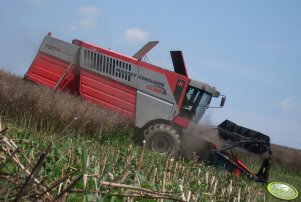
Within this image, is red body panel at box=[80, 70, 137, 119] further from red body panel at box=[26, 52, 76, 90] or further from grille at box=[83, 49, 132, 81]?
red body panel at box=[26, 52, 76, 90]

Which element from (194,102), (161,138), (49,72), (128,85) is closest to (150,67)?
(128,85)

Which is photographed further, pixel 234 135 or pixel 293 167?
pixel 293 167

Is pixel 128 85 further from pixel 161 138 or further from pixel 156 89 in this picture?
pixel 161 138

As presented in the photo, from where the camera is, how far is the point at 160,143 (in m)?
17.3

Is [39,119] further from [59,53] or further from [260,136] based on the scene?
[260,136]

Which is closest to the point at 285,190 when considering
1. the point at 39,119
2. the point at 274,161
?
the point at 39,119

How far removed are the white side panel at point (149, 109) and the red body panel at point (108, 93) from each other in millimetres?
178

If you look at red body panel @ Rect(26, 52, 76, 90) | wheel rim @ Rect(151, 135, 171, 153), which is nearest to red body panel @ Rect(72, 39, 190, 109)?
red body panel @ Rect(26, 52, 76, 90)

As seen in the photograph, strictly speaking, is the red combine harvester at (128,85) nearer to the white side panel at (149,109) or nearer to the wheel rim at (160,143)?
the white side panel at (149,109)

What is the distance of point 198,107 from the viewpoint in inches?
708

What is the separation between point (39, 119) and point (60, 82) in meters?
2.35

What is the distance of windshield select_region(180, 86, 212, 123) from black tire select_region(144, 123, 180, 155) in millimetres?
843

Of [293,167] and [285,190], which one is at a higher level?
[293,167]

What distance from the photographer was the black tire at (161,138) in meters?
17.2
